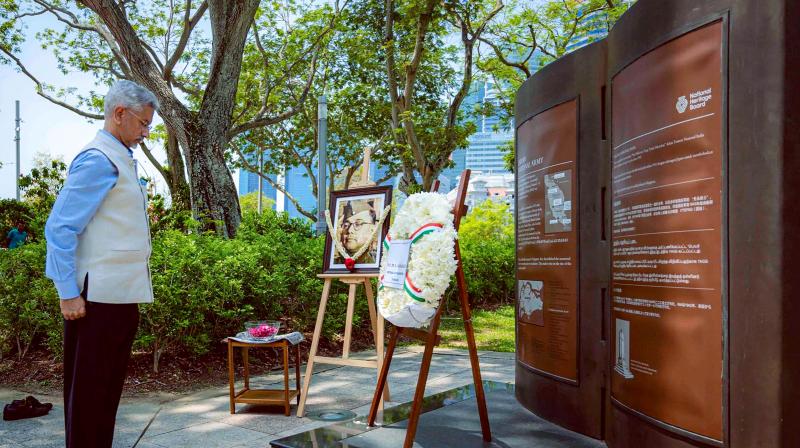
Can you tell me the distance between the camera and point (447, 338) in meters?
10.2

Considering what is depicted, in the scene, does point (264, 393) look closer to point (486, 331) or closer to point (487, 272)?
point (486, 331)

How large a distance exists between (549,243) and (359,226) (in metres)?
1.86

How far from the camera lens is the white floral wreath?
4047mm

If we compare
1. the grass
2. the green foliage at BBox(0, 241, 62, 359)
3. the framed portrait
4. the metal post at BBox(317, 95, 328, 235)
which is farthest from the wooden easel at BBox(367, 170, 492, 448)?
the metal post at BBox(317, 95, 328, 235)

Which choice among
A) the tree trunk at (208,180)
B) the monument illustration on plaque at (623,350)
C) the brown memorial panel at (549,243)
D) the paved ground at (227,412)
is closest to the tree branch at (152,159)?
the tree trunk at (208,180)

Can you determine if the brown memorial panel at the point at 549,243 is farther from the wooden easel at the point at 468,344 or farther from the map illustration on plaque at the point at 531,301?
the wooden easel at the point at 468,344

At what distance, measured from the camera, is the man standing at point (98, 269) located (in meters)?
3.19

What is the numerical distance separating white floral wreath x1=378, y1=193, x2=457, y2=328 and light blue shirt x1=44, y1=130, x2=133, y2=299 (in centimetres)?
185

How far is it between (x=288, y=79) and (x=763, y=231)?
18985 millimetres

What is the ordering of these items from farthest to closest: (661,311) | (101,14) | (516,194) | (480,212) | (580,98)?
(480,212), (101,14), (516,194), (580,98), (661,311)

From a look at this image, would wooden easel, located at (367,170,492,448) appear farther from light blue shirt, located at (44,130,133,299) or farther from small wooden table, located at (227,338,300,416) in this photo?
light blue shirt, located at (44,130,133,299)

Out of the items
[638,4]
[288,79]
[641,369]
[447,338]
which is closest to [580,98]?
[638,4]

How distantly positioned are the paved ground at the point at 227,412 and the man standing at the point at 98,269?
1379 mm

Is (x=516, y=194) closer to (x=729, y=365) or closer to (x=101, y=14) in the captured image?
(x=729, y=365)
